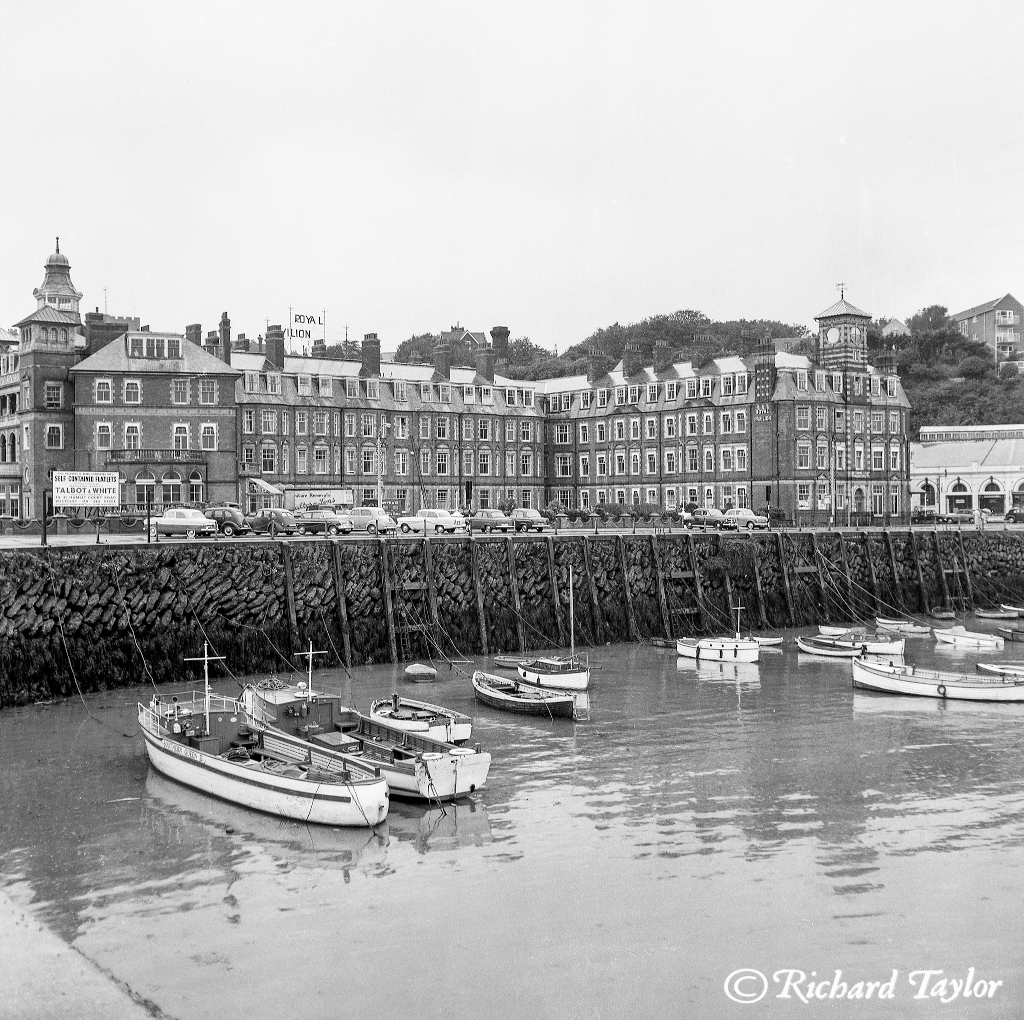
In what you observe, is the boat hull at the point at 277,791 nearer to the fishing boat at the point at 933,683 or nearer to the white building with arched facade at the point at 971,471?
the fishing boat at the point at 933,683

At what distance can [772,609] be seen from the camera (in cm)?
6178

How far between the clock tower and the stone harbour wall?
805 inches

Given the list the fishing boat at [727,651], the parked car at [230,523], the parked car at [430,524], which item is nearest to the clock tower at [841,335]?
the parked car at [430,524]

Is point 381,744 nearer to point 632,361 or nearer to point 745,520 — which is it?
point 745,520

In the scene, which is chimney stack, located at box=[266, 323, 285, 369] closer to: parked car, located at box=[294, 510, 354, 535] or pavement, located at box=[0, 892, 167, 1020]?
parked car, located at box=[294, 510, 354, 535]

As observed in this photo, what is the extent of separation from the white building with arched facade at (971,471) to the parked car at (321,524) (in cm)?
6679

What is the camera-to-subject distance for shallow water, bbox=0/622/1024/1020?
1853cm

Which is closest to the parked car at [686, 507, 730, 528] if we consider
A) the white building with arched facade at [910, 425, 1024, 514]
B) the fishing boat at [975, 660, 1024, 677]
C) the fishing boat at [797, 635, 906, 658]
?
the fishing boat at [797, 635, 906, 658]

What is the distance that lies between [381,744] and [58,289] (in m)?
57.6

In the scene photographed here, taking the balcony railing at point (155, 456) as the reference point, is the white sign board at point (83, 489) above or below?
below

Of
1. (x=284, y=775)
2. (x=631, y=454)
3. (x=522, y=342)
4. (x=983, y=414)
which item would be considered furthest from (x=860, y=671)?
(x=522, y=342)

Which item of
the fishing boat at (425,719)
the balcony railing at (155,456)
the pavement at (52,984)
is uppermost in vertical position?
the balcony railing at (155,456)

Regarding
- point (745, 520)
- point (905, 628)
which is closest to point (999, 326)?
point (745, 520)

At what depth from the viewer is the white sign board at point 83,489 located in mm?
49031
